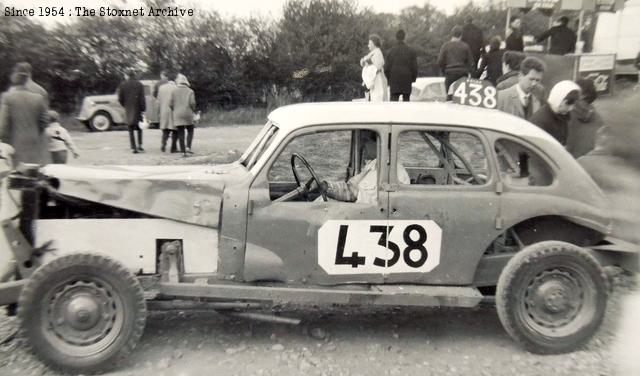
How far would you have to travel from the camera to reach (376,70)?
11.9 metres

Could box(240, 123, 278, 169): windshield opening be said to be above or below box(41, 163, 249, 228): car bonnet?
above

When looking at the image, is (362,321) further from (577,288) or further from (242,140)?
(242,140)

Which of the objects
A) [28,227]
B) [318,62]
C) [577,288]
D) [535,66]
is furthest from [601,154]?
[318,62]

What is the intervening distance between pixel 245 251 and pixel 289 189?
1.16 meters

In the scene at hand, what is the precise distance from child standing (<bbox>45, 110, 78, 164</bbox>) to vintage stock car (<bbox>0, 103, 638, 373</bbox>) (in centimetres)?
372

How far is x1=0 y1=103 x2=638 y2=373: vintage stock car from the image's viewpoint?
4430mm

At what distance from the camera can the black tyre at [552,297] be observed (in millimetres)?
4508

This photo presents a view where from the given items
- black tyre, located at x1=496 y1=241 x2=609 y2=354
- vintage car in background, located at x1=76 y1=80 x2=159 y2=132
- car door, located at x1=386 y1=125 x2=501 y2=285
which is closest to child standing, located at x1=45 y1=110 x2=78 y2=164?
car door, located at x1=386 y1=125 x2=501 y2=285

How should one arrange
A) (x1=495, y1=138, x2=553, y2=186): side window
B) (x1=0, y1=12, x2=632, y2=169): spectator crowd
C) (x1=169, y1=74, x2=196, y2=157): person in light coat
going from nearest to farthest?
(x1=495, y1=138, x2=553, y2=186): side window → (x1=0, y1=12, x2=632, y2=169): spectator crowd → (x1=169, y1=74, x2=196, y2=157): person in light coat

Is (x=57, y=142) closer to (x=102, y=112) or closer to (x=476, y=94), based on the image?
(x=476, y=94)

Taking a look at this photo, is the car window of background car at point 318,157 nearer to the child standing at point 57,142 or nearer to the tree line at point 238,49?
the child standing at point 57,142

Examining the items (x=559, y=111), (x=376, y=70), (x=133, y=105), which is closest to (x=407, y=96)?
(x=376, y=70)

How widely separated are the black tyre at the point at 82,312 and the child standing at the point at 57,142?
13.9 feet

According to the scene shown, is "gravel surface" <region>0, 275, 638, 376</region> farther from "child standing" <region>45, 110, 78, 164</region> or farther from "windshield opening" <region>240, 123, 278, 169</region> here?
"child standing" <region>45, 110, 78, 164</region>
